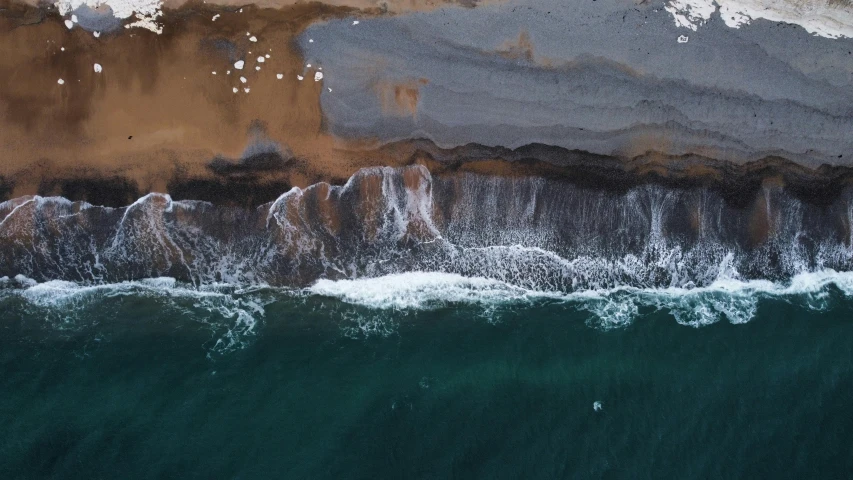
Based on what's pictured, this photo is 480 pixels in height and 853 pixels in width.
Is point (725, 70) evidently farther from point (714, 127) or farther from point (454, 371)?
point (454, 371)

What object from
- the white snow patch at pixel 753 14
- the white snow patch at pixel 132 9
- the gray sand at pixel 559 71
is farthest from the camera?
the white snow patch at pixel 753 14

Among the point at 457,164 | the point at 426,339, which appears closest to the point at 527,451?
the point at 426,339

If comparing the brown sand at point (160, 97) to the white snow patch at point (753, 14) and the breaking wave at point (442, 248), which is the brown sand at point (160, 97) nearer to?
the breaking wave at point (442, 248)

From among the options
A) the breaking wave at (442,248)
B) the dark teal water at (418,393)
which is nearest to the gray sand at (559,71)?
the breaking wave at (442,248)

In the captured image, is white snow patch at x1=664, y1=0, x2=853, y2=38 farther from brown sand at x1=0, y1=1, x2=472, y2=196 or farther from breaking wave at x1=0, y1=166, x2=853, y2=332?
brown sand at x1=0, y1=1, x2=472, y2=196

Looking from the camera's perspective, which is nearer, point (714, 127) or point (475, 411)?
point (475, 411)
